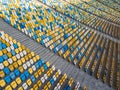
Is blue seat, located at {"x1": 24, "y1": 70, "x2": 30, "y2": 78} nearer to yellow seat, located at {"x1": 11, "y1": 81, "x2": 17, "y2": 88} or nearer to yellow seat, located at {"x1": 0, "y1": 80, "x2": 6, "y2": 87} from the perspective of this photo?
yellow seat, located at {"x1": 11, "y1": 81, "x2": 17, "y2": 88}

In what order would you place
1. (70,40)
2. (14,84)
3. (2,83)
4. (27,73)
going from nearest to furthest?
(2,83), (14,84), (27,73), (70,40)

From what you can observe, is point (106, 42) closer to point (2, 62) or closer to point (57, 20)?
point (57, 20)

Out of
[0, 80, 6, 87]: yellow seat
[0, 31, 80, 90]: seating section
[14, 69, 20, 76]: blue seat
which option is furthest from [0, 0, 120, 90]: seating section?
[0, 80, 6, 87]: yellow seat

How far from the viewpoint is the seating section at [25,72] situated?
20547 millimetres

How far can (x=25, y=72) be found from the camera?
72.9 ft

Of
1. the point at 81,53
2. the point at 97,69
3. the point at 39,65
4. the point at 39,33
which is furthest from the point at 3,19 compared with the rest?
the point at 97,69

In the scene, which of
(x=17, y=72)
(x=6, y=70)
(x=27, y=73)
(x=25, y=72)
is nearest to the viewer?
(x=6, y=70)

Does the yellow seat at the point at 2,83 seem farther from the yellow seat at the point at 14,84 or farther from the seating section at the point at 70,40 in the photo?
the seating section at the point at 70,40

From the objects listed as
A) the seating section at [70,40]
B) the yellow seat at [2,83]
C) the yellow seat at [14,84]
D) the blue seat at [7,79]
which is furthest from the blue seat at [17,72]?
the seating section at [70,40]

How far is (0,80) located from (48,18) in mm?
23537

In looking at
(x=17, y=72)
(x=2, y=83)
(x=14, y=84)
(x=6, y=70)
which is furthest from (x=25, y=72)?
(x=2, y=83)

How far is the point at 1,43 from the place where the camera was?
2356 cm

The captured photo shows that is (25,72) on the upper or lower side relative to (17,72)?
lower

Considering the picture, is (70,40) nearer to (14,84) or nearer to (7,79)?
(14,84)
